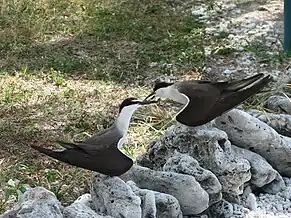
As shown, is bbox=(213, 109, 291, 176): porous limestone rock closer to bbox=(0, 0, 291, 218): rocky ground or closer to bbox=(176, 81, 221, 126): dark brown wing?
bbox=(0, 0, 291, 218): rocky ground

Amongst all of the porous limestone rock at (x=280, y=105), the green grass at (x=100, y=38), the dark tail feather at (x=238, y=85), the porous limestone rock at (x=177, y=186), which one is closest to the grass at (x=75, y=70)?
the green grass at (x=100, y=38)

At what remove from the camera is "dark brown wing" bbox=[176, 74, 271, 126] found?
2323 millimetres

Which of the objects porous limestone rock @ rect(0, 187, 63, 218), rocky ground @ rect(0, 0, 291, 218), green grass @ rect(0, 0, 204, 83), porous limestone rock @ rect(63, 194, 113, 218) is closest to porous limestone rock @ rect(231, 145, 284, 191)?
rocky ground @ rect(0, 0, 291, 218)

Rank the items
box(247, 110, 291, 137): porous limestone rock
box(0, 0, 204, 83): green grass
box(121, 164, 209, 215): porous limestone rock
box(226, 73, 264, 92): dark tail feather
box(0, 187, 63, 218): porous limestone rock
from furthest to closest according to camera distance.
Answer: box(0, 0, 204, 83): green grass
box(247, 110, 291, 137): porous limestone rock
box(226, 73, 264, 92): dark tail feather
box(121, 164, 209, 215): porous limestone rock
box(0, 187, 63, 218): porous limestone rock

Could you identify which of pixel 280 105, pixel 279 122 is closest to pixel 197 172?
pixel 279 122

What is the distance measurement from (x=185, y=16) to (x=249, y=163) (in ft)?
9.76

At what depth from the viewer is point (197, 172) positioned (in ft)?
7.49

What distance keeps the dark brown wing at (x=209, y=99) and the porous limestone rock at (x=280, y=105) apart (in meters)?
0.54

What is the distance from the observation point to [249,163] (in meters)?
2.44

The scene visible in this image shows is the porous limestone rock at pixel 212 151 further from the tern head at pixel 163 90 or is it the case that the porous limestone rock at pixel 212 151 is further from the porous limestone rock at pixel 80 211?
the porous limestone rock at pixel 80 211

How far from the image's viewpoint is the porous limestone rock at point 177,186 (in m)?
2.22

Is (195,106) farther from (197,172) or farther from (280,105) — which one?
(280,105)

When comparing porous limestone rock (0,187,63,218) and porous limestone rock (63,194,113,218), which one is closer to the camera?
porous limestone rock (0,187,63,218)

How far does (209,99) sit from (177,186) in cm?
32
